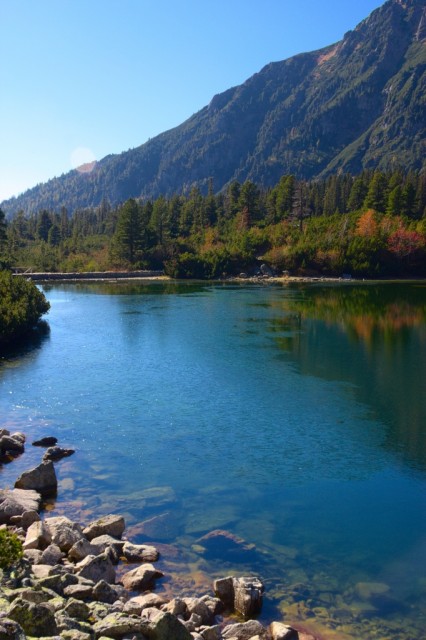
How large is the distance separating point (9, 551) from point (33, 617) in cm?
306

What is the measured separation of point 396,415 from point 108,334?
30.1 m

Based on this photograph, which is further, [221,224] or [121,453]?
[221,224]

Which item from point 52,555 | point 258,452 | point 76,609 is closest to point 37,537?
point 52,555

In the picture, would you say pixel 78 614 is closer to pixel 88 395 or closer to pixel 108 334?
pixel 88 395

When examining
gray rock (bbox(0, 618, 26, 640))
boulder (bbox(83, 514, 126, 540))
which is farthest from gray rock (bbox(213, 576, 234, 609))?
gray rock (bbox(0, 618, 26, 640))

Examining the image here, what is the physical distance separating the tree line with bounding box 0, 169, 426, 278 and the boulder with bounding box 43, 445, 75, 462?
87.2m

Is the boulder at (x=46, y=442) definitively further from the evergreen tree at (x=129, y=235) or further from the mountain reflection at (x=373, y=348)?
the evergreen tree at (x=129, y=235)

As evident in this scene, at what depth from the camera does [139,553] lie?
15.7 m

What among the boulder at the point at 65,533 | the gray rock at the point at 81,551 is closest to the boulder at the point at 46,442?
the boulder at the point at 65,533

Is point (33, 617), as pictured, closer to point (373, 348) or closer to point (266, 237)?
point (373, 348)

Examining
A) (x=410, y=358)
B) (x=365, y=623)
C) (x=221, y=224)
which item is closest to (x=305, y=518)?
(x=365, y=623)

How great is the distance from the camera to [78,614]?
1140 centimetres

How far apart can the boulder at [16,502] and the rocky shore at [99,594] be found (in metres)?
0.03

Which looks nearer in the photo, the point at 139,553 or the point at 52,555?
the point at 52,555
